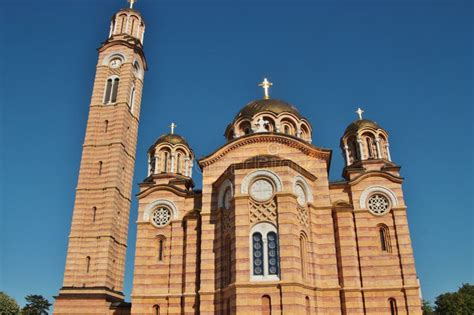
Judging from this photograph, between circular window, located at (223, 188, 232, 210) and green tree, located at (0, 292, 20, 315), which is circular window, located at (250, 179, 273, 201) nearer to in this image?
circular window, located at (223, 188, 232, 210)

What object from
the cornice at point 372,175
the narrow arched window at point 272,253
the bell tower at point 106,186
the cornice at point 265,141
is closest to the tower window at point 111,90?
the bell tower at point 106,186

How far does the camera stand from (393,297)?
1686cm

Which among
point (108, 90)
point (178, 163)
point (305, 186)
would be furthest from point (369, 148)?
point (108, 90)

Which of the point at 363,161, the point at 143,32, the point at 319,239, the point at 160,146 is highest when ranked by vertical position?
the point at 143,32

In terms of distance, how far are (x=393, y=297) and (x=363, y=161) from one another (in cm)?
693

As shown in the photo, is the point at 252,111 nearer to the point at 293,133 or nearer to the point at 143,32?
the point at 293,133

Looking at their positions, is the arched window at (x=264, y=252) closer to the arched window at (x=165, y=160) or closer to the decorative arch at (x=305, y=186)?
the decorative arch at (x=305, y=186)

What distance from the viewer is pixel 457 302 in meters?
35.6

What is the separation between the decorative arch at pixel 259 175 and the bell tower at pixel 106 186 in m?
8.33

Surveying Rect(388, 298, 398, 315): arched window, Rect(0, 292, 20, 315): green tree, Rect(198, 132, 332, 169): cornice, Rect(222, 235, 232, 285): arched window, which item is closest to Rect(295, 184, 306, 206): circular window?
Rect(198, 132, 332, 169): cornice

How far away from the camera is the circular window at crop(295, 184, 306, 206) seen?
1721cm

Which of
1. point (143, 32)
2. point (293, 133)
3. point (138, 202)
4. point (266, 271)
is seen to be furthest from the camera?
point (143, 32)

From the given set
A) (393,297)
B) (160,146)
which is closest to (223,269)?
(393,297)

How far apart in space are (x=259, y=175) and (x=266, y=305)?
16.8ft
